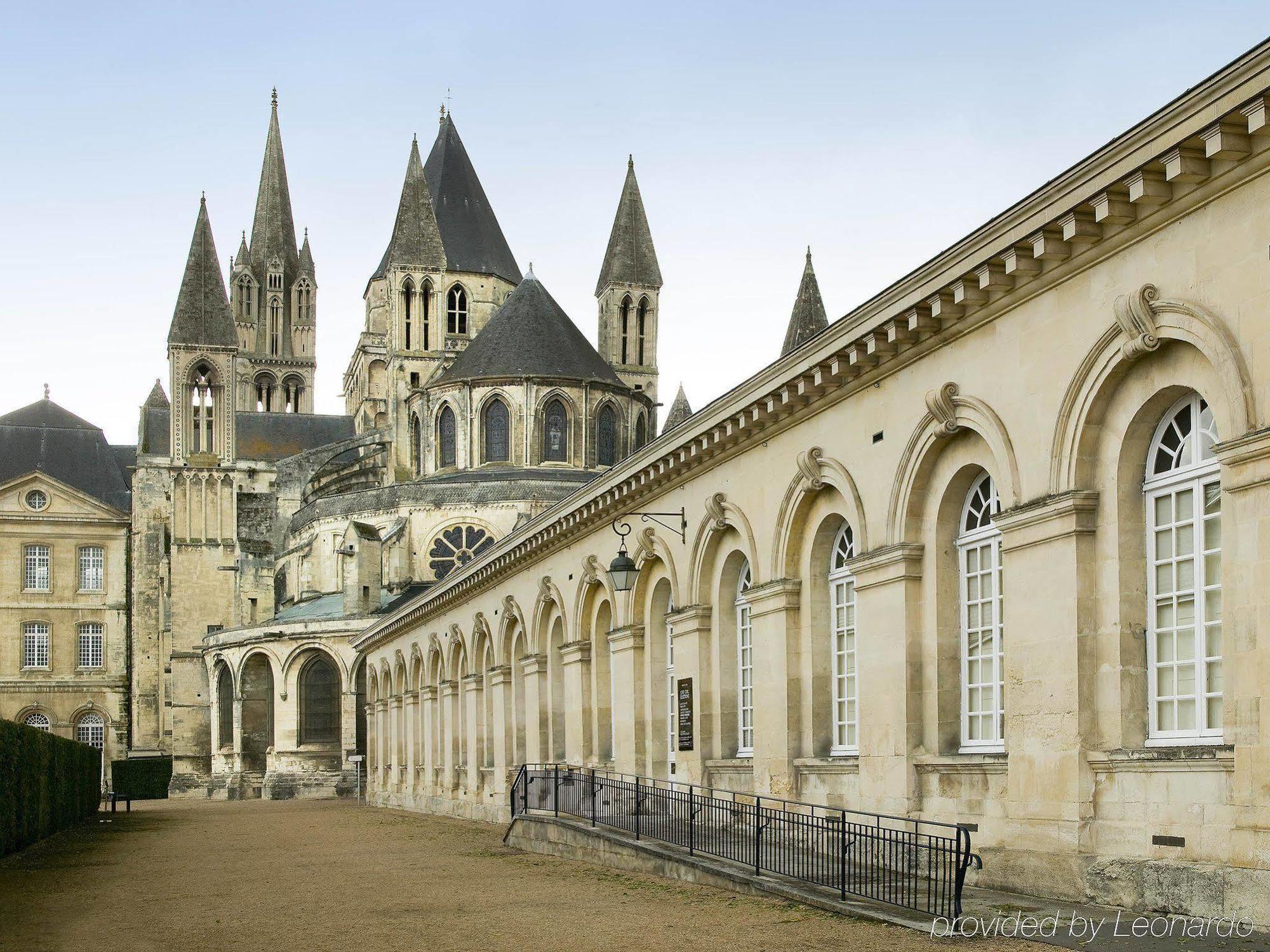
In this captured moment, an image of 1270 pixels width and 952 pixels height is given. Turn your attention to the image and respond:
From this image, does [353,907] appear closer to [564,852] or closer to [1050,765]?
[564,852]

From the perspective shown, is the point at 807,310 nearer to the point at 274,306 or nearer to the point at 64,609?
the point at 64,609

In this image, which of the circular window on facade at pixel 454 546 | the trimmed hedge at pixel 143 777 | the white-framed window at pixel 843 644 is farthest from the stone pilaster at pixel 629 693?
the circular window on facade at pixel 454 546

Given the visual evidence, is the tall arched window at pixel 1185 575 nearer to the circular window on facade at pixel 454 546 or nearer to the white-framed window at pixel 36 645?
the circular window on facade at pixel 454 546

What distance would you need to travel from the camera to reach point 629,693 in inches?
1092

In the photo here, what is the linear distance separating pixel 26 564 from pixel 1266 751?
86497mm

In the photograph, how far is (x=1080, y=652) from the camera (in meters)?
14.2

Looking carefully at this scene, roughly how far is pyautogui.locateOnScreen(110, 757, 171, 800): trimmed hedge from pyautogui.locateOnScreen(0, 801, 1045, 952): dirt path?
4054cm

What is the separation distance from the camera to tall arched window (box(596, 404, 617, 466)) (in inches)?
2997

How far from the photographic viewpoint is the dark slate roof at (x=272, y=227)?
129m

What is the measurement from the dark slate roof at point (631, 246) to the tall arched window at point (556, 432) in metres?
12.6

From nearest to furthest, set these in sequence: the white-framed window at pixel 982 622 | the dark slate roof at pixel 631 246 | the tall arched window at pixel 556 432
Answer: the white-framed window at pixel 982 622, the tall arched window at pixel 556 432, the dark slate roof at pixel 631 246

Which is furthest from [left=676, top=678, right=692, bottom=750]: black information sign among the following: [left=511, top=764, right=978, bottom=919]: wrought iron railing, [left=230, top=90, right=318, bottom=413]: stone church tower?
[left=230, top=90, right=318, bottom=413]: stone church tower

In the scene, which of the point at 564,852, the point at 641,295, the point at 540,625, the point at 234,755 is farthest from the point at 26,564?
the point at 564,852

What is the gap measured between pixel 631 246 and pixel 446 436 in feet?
52.3
